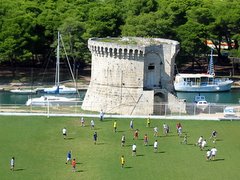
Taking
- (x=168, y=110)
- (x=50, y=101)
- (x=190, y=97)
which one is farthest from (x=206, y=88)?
(x=50, y=101)

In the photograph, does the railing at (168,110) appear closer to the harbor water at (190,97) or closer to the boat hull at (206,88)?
the harbor water at (190,97)

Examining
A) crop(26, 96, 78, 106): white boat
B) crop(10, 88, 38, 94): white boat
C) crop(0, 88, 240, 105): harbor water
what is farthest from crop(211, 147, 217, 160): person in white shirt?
crop(10, 88, 38, 94): white boat

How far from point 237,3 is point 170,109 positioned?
1695 inches

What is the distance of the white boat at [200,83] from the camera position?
101319 mm

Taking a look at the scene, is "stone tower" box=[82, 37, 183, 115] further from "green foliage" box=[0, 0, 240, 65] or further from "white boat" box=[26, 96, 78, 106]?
"green foliage" box=[0, 0, 240, 65]

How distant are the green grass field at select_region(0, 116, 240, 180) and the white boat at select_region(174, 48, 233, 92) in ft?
103

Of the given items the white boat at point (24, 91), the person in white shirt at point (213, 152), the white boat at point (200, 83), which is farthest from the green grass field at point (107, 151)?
the white boat at point (200, 83)

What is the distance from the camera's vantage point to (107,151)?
190ft

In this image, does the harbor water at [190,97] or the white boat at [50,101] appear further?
the harbor water at [190,97]

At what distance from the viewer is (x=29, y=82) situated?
10044 centimetres

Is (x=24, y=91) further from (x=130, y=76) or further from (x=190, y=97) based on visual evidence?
(x=130, y=76)

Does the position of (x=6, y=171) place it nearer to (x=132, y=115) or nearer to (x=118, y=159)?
(x=118, y=159)

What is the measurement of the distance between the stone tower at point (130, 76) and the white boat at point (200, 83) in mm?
23636

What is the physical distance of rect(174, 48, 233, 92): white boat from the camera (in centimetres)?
10132
